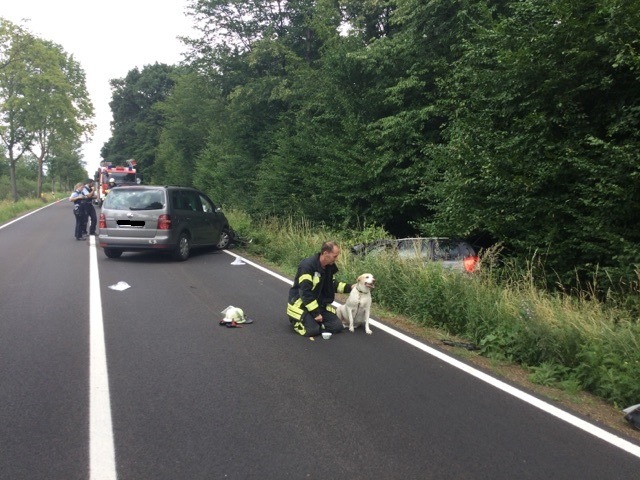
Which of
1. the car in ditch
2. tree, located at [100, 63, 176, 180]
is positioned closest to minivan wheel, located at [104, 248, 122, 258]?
the car in ditch

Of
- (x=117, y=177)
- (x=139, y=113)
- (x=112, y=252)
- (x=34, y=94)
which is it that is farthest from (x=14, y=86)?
(x=112, y=252)

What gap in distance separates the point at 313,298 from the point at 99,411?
123 inches

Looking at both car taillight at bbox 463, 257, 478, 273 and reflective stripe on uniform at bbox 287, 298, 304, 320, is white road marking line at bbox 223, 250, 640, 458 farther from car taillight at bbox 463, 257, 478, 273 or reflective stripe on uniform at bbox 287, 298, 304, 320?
Result: car taillight at bbox 463, 257, 478, 273

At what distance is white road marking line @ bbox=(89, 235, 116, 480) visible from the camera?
11.9 feet

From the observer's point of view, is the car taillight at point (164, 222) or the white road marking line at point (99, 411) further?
the car taillight at point (164, 222)

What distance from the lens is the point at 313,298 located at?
23.1ft

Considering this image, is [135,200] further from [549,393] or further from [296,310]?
[549,393]

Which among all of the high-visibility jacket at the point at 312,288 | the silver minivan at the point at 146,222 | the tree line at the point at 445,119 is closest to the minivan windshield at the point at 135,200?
the silver minivan at the point at 146,222

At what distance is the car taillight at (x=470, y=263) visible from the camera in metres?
→ 9.06

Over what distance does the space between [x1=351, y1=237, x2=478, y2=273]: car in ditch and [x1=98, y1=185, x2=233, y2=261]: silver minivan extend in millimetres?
5173

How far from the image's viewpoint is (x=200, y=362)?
5.83 meters

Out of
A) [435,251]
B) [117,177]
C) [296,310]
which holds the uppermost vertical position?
[117,177]

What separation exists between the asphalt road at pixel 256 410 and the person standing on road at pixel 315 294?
0.24 meters

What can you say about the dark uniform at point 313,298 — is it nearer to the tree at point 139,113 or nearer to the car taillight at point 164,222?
the car taillight at point 164,222
